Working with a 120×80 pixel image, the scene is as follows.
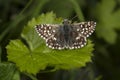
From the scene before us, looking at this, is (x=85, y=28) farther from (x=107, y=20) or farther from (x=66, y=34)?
(x=107, y=20)

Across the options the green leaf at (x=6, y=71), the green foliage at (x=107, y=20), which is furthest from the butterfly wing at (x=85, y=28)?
the green foliage at (x=107, y=20)

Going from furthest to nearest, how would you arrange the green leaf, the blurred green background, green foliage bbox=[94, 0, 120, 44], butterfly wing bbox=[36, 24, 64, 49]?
green foliage bbox=[94, 0, 120, 44] → the blurred green background → butterfly wing bbox=[36, 24, 64, 49] → the green leaf

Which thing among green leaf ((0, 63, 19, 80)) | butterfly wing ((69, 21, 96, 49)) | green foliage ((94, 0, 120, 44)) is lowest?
green leaf ((0, 63, 19, 80))

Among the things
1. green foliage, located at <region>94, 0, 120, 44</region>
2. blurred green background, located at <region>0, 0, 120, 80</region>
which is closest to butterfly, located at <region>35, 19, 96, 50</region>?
blurred green background, located at <region>0, 0, 120, 80</region>

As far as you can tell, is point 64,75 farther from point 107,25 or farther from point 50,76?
point 107,25

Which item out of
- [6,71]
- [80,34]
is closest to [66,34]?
[80,34]

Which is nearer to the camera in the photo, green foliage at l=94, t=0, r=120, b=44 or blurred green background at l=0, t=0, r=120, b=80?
blurred green background at l=0, t=0, r=120, b=80

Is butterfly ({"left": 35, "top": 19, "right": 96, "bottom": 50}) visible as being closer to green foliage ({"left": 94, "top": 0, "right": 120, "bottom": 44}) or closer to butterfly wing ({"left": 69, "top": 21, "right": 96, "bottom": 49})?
butterfly wing ({"left": 69, "top": 21, "right": 96, "bottom": 49})

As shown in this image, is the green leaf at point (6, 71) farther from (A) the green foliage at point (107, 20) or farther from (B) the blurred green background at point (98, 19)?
(A) the green foliage at point (107, 20)
